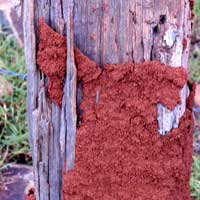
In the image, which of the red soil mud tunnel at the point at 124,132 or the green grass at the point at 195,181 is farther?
the green grass at the point at 195,181

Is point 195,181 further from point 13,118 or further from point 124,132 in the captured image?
point 124,132

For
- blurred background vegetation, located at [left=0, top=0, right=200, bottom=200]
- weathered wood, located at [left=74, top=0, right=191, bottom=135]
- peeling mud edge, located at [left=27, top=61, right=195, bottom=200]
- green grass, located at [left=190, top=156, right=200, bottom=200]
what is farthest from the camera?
blurred background vegetation, located at [left=0, top=0, right=200, bottom=200]

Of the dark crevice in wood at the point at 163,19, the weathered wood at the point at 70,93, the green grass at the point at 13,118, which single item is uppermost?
→ the dark crevice in wood at the point at 163,19

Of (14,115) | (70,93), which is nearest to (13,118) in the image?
(14,115)

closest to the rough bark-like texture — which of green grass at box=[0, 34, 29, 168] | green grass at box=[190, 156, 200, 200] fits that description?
green grass at box=[190, 156, 200, 200]

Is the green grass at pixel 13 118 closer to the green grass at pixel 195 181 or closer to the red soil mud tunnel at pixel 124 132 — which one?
the green grass at pixel 195 181

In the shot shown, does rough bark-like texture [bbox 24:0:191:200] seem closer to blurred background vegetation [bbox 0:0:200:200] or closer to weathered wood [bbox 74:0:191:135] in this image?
weathered wood [bbox 74:0:191:135]

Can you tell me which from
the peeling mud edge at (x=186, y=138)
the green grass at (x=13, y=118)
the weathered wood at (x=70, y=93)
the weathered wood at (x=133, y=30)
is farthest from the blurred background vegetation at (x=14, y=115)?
the weathered wood at (x=133, y=30)

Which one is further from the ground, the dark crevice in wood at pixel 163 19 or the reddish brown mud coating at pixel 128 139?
the dark crevice in wood at pixel 163 19
